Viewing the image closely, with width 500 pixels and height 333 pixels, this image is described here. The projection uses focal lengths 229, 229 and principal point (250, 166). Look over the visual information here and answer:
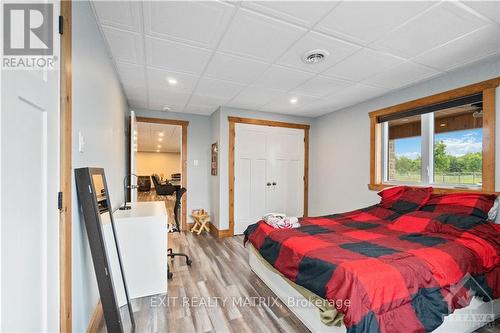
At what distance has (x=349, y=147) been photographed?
13.3 feet

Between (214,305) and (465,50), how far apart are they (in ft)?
11.0

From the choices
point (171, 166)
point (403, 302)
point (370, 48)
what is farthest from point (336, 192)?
point (171, 166)

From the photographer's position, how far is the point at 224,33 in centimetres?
193

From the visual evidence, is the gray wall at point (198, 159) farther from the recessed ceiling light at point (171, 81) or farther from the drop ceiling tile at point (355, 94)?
the drop ceiling tile at point (355, 94)

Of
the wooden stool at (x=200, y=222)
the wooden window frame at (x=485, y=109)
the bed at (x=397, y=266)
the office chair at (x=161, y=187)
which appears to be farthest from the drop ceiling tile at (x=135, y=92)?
the office chair at (x=161, y=187)

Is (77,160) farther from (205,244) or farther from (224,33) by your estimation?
(205,244)

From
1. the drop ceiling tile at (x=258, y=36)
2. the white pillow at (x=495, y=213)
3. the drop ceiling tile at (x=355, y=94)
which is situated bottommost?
the white pillow at (x=495, y=213)

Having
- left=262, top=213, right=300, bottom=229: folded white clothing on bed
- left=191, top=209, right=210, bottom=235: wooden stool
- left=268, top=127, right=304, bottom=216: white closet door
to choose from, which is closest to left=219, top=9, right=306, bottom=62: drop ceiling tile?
left=262, top=213, right=300, bottom=229: folded white clothing on bed

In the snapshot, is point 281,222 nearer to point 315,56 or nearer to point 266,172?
point 315,56

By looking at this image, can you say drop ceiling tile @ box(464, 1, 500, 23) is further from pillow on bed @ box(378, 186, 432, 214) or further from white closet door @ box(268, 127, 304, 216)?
white closet door @ box(268, 127, 304, 216)

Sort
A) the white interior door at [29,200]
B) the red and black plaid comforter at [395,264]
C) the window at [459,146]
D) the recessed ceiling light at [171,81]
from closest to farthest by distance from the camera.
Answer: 1. the white interior door at [29,200]
2. the red and black plaid comforter at [395,264]
3. the window at [459,146]
4. the recessed ceiling light at [171,81]

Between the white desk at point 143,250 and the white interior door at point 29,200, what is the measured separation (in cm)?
105

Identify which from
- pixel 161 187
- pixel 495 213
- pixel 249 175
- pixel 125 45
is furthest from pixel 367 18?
pixel 161 187

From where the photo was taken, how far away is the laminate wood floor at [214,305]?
185cm
